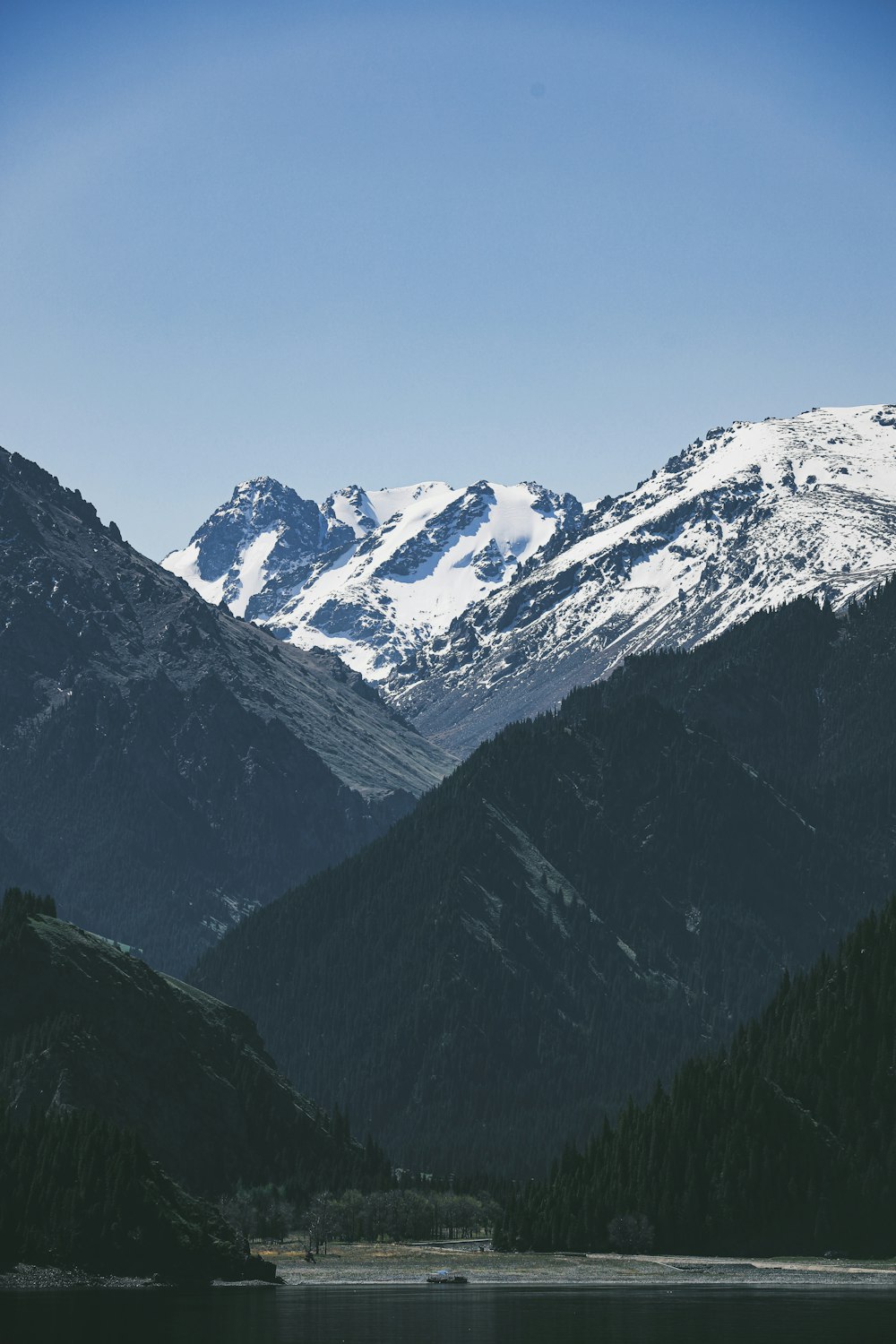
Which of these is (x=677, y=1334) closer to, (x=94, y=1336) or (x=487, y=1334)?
(x=487, y=1334)

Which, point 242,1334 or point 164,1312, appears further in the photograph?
point 164,1312

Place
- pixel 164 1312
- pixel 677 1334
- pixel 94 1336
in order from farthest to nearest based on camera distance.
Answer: pixel 164 1312
pixel 677 1334
pixel 94 1336

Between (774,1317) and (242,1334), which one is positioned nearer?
(242,1334)

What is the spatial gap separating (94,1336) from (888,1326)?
70.5 m

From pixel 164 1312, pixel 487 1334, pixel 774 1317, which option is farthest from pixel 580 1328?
pixel 164 1312

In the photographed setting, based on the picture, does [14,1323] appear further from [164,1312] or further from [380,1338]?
[380,1338]

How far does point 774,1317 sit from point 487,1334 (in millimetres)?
31635

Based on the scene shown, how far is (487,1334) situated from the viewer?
181 m

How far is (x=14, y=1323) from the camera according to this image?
176m

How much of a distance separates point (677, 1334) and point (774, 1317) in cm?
2049

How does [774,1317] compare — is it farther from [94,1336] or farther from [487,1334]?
[94,1336]

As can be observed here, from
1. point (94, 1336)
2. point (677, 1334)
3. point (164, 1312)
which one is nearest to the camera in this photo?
point (94, 1336)

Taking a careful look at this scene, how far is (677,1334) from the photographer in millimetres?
178750

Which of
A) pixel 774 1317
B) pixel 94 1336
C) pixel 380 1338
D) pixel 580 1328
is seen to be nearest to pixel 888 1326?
pixel 774 1317
